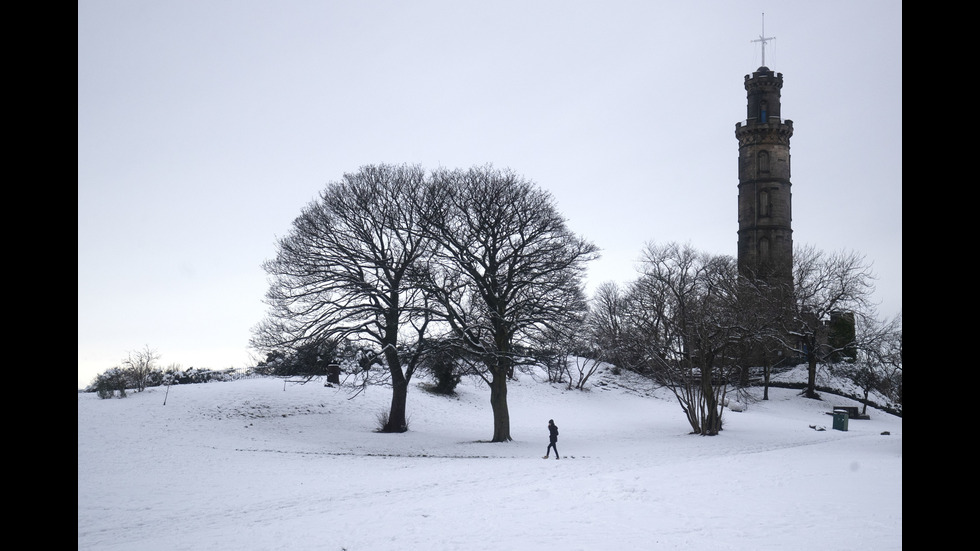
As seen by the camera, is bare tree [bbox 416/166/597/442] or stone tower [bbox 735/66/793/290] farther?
stone tower [bbox 735/66/793/290]

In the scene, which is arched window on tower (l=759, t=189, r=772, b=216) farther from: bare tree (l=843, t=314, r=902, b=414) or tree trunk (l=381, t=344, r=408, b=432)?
tree trunk (l=381, t=344, r=408, b=432)

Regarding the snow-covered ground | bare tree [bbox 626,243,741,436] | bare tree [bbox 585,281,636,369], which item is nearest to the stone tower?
bare tree [bbox 585,281,636,369]

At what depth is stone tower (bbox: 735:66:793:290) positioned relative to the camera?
6744 centimetres

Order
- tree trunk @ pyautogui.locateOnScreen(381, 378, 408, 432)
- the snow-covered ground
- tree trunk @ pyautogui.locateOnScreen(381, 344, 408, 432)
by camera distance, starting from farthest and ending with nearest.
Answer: tree trunk @ pyautogui.locateOnScreen(381, 378, 408, 432), tree trunk @ pyautogui.locateOnScreen(381, 344, 408, 432), the snow-covered ground

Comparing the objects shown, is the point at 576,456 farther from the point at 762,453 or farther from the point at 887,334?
the point at 887,334

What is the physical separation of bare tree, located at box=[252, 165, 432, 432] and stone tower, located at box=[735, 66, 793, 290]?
4616 cm

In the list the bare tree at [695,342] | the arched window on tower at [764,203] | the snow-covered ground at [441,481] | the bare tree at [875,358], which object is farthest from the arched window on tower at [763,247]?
the bare tree at [695,342]

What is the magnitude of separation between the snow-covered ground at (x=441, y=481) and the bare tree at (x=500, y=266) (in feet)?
14.9

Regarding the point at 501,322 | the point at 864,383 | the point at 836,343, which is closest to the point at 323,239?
the point at 501,322

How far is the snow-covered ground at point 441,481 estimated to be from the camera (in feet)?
38.4

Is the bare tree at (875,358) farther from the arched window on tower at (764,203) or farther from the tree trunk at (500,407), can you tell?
the tree trunk at (500,407)
